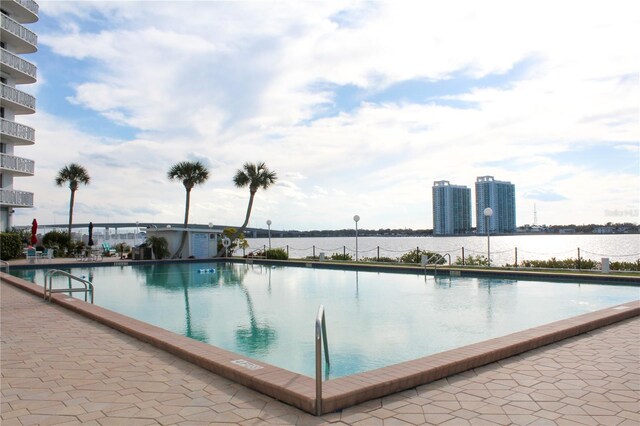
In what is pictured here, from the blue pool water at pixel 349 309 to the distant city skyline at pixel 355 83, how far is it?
5106 mm

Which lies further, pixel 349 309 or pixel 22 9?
pixel 22 9

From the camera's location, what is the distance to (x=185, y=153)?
92.2 ft

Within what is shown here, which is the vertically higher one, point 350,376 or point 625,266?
point 625,266

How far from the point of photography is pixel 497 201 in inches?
1905

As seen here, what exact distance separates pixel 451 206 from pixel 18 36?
46.4m

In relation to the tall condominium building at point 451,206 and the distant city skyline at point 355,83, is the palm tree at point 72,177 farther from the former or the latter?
the tall condominium building at point 451,206

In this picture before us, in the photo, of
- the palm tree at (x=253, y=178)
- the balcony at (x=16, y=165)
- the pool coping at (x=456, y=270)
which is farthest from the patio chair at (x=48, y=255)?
the palm tree at (x=253, y=178)

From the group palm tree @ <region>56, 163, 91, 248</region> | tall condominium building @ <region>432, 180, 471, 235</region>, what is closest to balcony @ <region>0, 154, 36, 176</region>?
palm tree @ <region>56, 163, 91, 248</region>

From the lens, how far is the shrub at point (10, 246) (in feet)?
75.5

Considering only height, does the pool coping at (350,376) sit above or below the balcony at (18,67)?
below

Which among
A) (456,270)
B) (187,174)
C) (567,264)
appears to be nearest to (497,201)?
(567,264)

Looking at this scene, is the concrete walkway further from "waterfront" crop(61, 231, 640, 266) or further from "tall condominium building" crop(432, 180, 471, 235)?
"tall condominium building" crop(432, 180, 471, 235)

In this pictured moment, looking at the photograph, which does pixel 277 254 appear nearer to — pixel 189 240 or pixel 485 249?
pixel 189 240

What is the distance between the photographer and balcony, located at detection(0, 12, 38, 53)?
27.2 meters
